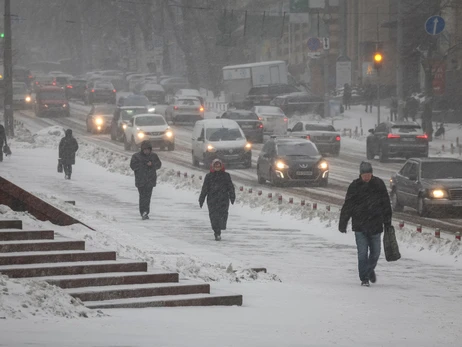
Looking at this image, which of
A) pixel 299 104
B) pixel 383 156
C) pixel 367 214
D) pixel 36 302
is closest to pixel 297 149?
pixel 383 156

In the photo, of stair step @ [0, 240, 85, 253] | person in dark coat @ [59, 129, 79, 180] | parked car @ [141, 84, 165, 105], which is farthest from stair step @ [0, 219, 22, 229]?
parked car @ [141, 84, 165, 105]

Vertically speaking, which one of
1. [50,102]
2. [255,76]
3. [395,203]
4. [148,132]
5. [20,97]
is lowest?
[395,203]

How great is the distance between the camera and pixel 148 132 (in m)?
46.8

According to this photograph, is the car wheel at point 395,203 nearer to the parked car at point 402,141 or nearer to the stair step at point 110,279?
the stair step at point 110,279

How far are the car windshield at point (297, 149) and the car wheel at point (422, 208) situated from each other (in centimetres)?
871

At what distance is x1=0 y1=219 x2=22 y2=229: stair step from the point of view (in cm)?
1504

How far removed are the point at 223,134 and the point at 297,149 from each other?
6178mm

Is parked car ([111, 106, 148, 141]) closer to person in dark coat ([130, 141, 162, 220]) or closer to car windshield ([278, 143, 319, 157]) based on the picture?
car windshield ([278, 143, 319, 157])

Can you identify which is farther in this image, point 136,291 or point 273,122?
point 273,122

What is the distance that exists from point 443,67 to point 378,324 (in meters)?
43.5

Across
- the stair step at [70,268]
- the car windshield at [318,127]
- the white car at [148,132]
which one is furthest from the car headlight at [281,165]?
the stair step at [70,268]

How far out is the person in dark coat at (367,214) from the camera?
15047 millimetres

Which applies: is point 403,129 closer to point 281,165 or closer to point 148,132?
point 281,165

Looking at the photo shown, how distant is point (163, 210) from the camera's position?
26.3 metres
